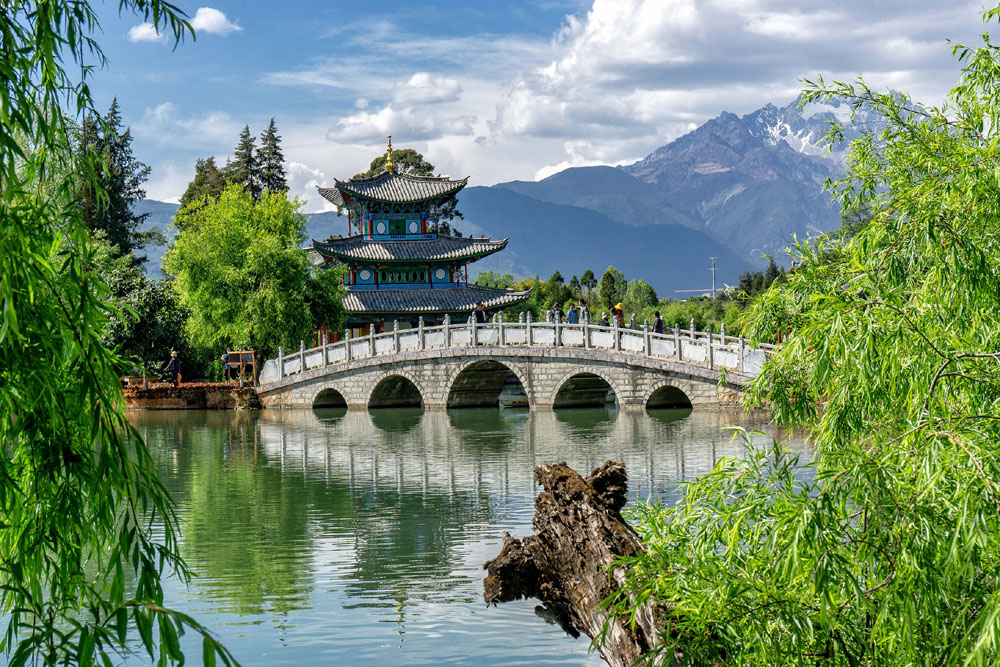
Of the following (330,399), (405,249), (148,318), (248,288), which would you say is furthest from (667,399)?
(148,318)

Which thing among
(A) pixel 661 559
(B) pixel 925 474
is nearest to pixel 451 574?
(A) pixel 661 559

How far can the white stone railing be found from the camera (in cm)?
2264

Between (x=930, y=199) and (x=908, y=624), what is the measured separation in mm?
2499

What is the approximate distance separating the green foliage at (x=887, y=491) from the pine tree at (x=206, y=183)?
1792 inches

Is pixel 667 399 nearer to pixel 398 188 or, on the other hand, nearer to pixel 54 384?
pixel 398 188

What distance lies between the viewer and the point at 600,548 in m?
6.67

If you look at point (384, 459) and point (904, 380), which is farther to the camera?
point (384, 459)

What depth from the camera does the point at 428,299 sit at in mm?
36250

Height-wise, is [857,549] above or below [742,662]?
above

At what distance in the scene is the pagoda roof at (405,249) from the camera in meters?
36.0

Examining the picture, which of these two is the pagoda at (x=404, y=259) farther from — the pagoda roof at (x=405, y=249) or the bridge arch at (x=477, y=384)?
the bridge arch at (x=477, y=384)

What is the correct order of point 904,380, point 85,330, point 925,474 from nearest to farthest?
1. point 85,330
2. point 925,474
3. point 904,380

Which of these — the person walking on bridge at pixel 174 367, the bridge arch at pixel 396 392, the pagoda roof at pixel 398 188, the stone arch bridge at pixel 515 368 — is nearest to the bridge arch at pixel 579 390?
the stone arch bridge at pixel 515 368

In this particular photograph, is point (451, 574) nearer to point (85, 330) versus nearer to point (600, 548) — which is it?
point (600, 548)
